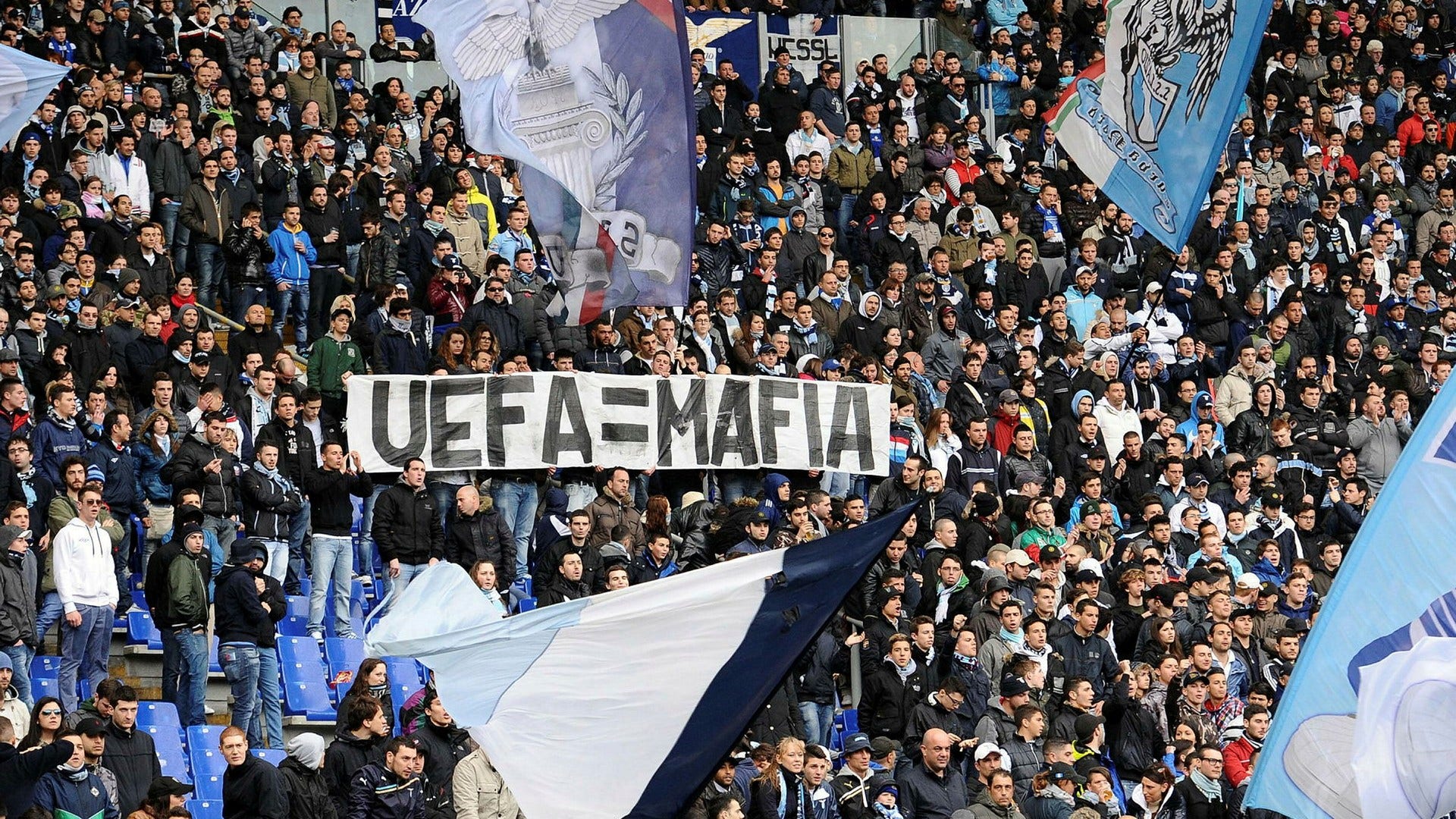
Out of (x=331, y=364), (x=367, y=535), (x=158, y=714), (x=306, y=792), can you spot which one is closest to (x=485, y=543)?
(x=367, y=535)

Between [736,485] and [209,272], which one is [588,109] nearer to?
[736,485]

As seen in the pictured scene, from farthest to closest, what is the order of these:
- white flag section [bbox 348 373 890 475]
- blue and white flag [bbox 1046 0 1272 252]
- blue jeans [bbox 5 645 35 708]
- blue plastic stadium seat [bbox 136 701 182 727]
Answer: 1. white flag section [bbox 348 373 890 475]
2. blue plastic stadium seat [bbox 136 701 182 727]
3. blue and white flag [bbox 1046 0 1272 252]
4. blue jeans [bbox 5 645 35 708]

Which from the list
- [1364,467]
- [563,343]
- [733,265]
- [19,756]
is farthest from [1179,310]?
[19,756]

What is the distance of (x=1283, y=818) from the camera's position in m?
13.7

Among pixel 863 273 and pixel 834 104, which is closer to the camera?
pixel 863 273

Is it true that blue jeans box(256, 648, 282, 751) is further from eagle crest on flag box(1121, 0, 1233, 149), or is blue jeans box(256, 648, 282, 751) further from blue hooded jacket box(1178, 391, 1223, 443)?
blue hooded jacket box(1178, 391, 1223, 443)

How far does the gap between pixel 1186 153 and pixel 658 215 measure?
10.3 feet

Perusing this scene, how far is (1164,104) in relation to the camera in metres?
13.9

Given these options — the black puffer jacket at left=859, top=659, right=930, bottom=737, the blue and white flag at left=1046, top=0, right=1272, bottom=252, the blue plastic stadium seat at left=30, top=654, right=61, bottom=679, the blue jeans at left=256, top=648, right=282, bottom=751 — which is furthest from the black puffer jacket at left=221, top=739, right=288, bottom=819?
the blue and white flag at left=1046, top=0, right=1272, bottom=252

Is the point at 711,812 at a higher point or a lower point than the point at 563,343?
lower

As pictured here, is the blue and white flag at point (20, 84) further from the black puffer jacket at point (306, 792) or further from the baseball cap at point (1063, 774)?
the baseball cap at point (1063, 774)

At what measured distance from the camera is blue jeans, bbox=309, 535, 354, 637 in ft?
50.8

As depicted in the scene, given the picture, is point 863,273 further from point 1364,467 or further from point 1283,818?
point 1283,818

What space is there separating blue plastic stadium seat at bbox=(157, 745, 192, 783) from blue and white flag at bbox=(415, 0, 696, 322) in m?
3.71
